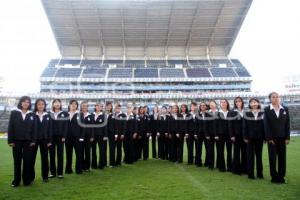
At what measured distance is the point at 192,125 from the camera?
9.66 m

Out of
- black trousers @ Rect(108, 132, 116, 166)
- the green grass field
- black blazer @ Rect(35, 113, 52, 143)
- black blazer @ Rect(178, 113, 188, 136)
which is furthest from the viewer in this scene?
black blazer @ Rect(178, 113, 188, 136)

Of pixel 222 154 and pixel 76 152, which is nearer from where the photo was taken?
pixel 76 152

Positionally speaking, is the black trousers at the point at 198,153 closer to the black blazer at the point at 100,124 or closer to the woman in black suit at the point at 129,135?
the woman in black suit at the point at 129,135

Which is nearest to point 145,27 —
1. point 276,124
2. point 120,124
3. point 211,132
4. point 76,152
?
point 120,124

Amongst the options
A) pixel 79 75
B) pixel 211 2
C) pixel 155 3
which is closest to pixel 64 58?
pixel 79 75

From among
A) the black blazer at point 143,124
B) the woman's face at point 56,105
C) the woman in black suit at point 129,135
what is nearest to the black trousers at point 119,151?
the woman in black suit at point 129,135

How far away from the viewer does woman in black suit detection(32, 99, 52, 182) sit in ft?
22.5

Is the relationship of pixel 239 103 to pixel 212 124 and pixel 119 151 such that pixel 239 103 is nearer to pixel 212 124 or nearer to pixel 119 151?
pixel 212 124

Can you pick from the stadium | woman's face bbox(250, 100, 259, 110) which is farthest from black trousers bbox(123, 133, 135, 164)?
the stadium

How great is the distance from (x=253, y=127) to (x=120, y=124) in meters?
4.02

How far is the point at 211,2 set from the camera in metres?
41.2

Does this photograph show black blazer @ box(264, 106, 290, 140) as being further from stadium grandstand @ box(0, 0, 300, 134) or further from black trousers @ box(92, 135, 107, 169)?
stadium grandstand @ box(0, 0, 300, 134)

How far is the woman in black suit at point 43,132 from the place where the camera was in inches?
270

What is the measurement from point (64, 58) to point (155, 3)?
18.4 meters
